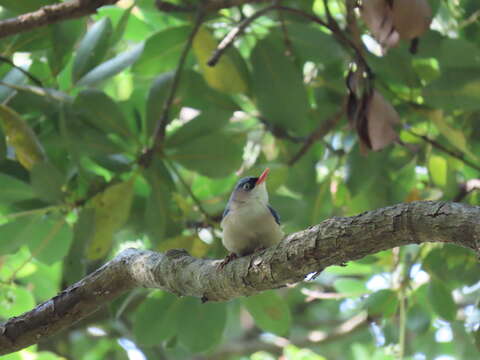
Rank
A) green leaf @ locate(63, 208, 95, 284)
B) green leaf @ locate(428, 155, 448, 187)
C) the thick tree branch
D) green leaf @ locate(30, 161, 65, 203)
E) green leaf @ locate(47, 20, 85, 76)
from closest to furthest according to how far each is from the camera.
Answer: the thick tree branch
green leaf @ locate(30, 161, 65, 203)
green leaf @ locate(63, 208, 95, 284)
green leaf @ locate(47, 20, 85, 76)
green leaf @ locate(428, 155, 448, 187)

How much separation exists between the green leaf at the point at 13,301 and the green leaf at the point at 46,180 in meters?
0.52

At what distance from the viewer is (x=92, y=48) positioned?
3205mm

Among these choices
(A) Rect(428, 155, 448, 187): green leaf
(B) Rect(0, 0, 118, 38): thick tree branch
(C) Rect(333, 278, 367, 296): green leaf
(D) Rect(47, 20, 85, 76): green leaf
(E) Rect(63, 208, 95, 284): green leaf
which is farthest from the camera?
(C) Rect(333, 278, 367, 296): green leaf

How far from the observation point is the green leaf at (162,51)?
11.2 feet

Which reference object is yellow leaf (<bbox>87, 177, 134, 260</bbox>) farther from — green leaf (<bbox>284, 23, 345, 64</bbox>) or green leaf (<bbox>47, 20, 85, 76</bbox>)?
green leaf (<bbox>284, 23, 345, 64</bbox>)

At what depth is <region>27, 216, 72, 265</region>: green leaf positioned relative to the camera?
3361mm

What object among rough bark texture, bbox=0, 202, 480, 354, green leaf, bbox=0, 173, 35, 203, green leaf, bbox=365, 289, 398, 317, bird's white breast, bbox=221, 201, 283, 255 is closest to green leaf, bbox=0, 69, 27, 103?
green leaf, bbox=0, 173, 35, 203

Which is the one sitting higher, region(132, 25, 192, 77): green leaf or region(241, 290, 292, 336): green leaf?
region(132, 25, 192, 77): green leaf

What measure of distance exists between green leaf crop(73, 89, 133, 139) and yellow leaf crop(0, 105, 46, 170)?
326 mm

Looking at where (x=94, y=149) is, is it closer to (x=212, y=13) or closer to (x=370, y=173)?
(x=212, y=13)

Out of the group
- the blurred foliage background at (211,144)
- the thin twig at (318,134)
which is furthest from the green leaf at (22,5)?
the thin twig at (318,134)

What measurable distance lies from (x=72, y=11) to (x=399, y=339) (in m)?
2.30

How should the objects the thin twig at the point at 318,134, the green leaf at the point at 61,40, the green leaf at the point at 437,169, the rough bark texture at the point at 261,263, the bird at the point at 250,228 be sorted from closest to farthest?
the rough bark texture at the point at 261,263 < the bird at the point at 250,228 < the green leaf at the point at 61,40 < the green leaf at the point at 437,169 < the thin twig at the point at 318,134

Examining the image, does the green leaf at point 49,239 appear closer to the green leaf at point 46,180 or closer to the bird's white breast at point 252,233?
the green leaf at point 46,180
